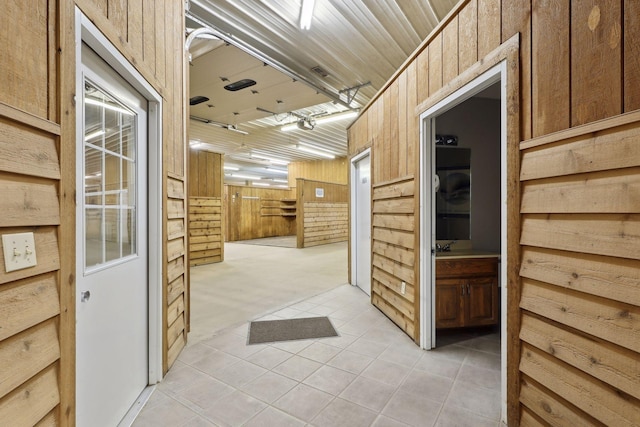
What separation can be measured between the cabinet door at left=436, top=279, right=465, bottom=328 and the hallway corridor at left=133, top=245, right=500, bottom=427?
0.64ft

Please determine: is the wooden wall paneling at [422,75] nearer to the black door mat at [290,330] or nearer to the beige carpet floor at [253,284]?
the black door mat at [290,330]

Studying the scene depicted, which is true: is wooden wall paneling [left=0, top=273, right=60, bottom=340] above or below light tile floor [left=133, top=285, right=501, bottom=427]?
above

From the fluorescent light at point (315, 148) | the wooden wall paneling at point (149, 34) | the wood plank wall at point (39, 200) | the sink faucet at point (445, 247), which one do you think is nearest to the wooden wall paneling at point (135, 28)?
the wooden wall paneling at point (149, 34)

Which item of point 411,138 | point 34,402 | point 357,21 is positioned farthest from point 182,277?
point 357,21

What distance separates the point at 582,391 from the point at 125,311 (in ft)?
7.39

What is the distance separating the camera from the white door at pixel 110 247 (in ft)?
4.18

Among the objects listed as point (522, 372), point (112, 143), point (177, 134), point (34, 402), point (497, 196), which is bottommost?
point (522, 372)

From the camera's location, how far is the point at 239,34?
3.31m

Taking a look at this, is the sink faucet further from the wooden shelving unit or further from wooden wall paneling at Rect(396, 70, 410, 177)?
the wooden shelving unit

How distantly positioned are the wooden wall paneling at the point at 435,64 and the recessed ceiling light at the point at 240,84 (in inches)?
95.4

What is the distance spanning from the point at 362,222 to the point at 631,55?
10.6 ft

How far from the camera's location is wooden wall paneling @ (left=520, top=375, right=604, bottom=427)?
4.04 ft

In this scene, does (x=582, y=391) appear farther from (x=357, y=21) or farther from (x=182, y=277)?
(x=357, y=21)

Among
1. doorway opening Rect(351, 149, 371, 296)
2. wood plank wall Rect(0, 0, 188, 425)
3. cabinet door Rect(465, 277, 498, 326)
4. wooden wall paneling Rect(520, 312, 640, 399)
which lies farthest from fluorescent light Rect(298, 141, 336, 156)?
wooden wall paneling Rect(520, 312, 640, 399)
